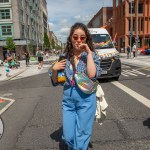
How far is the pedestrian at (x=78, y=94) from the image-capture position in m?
2.98

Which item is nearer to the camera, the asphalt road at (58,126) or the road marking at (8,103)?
the asphalt road at (58,126)

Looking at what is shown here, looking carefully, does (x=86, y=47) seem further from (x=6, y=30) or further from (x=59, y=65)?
(x=6, y=30)

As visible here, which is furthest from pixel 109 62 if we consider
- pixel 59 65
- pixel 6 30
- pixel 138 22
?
pixel 138 22

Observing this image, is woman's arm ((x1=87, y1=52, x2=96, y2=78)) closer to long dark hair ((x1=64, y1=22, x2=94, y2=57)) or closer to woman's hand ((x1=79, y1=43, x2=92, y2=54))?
woman's hand ((x1=79, y1=43, x2=92, y2=54))

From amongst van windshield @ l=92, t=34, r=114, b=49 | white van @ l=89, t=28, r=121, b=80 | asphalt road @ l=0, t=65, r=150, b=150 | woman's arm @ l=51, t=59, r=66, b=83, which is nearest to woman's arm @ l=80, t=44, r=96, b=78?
woman's arm @ l=51, t=59, r=66, b=83

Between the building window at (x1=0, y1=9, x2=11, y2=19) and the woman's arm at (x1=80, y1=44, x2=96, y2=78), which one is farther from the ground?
the building window at (x1=0, y1=9, x2=11, y2=19)

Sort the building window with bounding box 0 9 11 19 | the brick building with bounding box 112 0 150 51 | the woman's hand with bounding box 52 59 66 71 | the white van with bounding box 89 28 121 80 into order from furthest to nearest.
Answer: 1. the brick building with bounding box 112 0 150 51
2. the building window with bounding box 0 9 11 19
3. the white van with bounding box 89 28 121 80
4. the woman's hand with bounding box 52 59 66 71

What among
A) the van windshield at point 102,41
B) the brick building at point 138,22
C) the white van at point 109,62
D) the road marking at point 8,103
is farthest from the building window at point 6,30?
the road marking at point 8,103

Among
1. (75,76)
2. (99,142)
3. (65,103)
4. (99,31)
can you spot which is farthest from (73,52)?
(99,31)

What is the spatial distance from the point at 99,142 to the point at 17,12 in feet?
165

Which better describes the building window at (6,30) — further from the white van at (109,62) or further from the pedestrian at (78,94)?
the pedestrian at (78,94)

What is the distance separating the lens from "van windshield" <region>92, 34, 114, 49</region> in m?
11.4

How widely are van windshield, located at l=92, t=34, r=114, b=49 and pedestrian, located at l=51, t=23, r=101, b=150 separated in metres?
8.30

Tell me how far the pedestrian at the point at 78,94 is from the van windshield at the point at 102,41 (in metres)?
8.30
